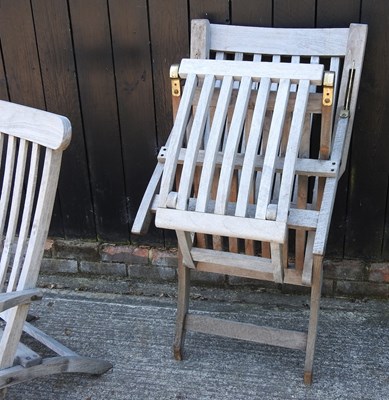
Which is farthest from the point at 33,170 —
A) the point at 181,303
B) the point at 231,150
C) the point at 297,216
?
the point at 297,216

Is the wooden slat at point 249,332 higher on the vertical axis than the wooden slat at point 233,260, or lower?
lower

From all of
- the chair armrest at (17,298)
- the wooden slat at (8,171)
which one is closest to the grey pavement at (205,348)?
the chair armrest at (17,298)

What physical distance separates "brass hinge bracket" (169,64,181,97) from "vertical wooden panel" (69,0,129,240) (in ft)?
2.59

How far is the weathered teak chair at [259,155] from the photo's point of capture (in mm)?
1828

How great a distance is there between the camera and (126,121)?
9.13ft

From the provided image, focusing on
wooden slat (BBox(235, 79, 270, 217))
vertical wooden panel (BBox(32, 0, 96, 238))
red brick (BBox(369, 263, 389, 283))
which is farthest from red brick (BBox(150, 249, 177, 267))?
wooden slat (BBox(235, 79, 270, 217))

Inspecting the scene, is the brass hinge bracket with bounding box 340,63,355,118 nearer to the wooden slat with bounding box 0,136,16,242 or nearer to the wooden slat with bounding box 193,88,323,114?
the wooden slat with bounding box 193,88,323,114

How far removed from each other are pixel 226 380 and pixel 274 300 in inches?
24.6

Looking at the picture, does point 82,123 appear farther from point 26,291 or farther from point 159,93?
point 26,291

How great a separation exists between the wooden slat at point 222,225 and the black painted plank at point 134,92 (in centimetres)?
96

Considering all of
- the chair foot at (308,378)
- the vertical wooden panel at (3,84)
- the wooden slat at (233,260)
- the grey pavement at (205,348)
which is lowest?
the grey pavement at (205,348)

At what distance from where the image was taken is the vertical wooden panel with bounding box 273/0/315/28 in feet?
7.88

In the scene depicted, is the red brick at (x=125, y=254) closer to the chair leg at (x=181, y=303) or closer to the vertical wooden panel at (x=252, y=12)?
the chair leg at (x=181, y=303)

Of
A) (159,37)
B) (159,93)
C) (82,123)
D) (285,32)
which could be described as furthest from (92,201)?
(285,32)
